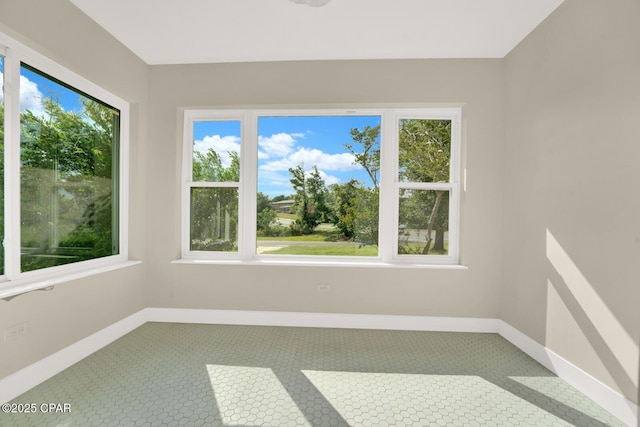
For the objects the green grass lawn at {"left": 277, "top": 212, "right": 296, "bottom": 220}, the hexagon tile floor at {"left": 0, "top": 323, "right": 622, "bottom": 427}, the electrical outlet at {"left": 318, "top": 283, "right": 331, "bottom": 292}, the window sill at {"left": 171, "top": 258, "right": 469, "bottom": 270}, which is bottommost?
the hexagon tile floor at {"left": 0, "top": 323, "right": 622, "bottom": 427}

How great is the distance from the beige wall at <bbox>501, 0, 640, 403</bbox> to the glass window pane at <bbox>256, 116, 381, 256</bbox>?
140 cm

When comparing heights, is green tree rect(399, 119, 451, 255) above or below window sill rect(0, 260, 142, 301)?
above

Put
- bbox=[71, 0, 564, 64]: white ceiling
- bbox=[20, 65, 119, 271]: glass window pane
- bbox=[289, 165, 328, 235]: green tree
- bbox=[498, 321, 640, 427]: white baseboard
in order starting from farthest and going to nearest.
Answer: bbox=[289, 165, 328, 235]: green tree
bbox=[71, 0, 564, 64]: white ceiling
bbox=[20, 65, 119, 271]: glass window pane
bbox=[498, 321, 640, 427]: white baseboard

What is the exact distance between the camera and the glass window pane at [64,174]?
2.00 metres

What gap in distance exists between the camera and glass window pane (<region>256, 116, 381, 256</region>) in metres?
3.10

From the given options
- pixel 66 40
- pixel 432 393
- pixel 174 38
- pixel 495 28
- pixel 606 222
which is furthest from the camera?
pixel 174 38

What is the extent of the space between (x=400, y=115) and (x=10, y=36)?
127 inches

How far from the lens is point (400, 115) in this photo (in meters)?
3.06

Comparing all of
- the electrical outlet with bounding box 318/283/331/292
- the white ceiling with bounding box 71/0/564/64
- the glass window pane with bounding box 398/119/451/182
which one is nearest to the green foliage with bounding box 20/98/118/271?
the white ceiling with bounding box 71/0/564/64

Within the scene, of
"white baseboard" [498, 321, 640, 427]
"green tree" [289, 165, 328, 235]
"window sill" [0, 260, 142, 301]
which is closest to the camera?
"white baseboard" [498, 321, 640, 427]

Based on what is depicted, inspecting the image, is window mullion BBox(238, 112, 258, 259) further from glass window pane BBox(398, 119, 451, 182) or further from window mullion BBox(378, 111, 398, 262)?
glass window pane BBox(398, 119, 451, 182)

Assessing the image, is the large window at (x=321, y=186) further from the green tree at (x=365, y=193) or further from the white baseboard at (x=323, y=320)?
the white baseboard at (x=323, y=320)

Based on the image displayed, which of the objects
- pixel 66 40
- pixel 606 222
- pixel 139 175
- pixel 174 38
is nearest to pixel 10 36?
pixel 66 40

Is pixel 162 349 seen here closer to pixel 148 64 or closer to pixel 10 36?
pixel 10 36
